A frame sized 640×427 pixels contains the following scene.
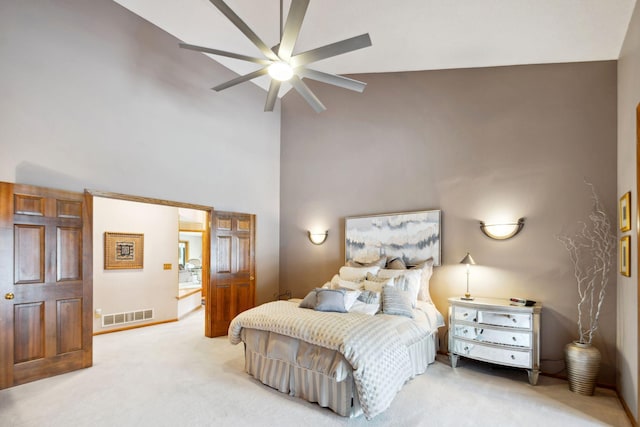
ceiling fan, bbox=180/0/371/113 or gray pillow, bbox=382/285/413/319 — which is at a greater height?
ceiling fan, bbox=180/0/371/113

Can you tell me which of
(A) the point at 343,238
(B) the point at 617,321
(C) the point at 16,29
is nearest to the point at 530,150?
(B) the point at 617,321

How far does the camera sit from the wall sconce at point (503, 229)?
3.94 m

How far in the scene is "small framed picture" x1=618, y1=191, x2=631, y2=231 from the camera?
2961mm

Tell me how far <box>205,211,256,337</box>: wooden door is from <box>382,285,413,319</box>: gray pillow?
2.73 metres

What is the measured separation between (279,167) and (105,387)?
4.32 m

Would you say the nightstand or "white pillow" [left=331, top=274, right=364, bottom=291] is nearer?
the nightstand

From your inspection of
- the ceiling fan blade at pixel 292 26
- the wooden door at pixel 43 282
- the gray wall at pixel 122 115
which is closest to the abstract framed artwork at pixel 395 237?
the gray wall at pixel 122 115

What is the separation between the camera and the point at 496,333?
360 cm

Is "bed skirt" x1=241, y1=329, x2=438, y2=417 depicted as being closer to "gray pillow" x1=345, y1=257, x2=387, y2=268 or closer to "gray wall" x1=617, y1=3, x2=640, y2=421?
"gray pillow" x1=345, y1=257, x2=387, y2=268

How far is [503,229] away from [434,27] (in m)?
2.46

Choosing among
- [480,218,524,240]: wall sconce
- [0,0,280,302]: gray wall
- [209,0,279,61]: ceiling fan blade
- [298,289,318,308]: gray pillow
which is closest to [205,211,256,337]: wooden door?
[0,0,280,302]: gray wall

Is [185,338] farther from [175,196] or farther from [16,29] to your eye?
[16,29]

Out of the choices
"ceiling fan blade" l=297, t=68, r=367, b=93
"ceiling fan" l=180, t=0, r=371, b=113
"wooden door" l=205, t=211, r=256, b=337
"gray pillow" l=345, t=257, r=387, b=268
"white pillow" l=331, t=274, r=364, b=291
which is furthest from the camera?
"wooden door" l=205, t=211, r=256, b=337

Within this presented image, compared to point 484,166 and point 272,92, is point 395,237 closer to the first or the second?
point 484,166
